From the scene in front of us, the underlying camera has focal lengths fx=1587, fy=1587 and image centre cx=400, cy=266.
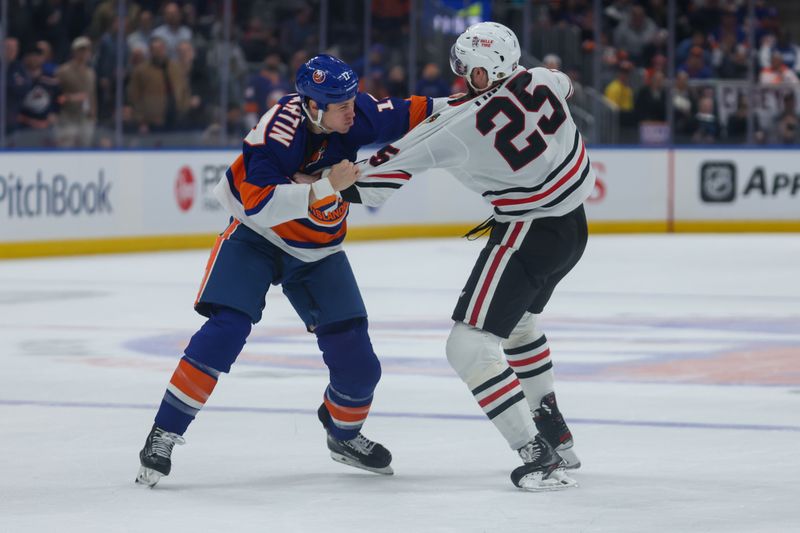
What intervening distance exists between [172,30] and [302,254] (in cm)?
913

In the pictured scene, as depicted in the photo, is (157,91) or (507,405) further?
(157,91)

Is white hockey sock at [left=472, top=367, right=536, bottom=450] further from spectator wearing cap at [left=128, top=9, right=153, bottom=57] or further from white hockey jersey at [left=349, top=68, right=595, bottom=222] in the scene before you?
spectator wearing cap at [left=128, top=9, right=153, bottom=57]

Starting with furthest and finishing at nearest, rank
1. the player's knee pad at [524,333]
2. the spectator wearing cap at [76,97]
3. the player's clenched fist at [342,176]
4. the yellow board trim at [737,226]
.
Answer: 1. the yellow board trim at [737,226]
2. the spectator wearing cap at [76,97]
3. the player's knee pad at [524,333]
4. the player's clenched fist at [342,176]

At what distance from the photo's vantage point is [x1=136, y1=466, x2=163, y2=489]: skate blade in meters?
4.38

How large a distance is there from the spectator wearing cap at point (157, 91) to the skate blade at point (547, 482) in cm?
908

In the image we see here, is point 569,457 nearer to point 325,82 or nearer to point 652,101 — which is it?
point 325,82

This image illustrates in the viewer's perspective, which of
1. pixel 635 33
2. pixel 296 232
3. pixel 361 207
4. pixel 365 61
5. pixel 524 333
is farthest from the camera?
pixel 635 33

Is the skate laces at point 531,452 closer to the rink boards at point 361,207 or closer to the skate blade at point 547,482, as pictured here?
the skate blade at point 547,482

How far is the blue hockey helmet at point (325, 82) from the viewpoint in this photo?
4.32 meters

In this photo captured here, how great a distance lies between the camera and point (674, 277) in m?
11.1

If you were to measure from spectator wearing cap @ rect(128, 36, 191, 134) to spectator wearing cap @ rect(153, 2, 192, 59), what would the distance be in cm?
7

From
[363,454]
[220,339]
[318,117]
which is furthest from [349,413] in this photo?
[318,117]

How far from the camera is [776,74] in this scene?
16234 millimetres

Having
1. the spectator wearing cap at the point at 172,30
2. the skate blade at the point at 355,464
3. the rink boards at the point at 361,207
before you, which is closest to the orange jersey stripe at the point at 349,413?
the skate blade at the point at 355,464
